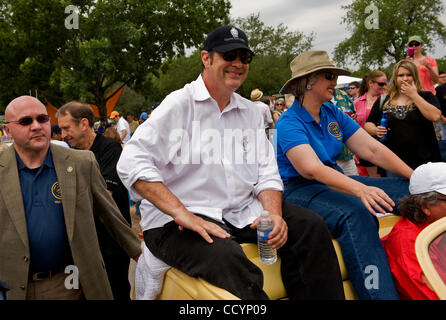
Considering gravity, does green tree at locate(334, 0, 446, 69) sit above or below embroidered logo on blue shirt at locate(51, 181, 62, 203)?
above

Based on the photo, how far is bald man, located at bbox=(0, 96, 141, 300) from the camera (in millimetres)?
2330

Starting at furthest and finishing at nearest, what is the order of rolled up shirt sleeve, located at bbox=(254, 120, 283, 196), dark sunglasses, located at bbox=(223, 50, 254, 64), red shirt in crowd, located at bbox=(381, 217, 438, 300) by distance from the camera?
rolled up shirt sleeve, located at bbox=(254, 120, 283, 196) < dark sunglasses, located at bbox=(223, 50, 254, 64) < red shirt in crowd, located at bbox=(381, 217, 438, 300)

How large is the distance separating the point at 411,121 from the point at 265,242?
109 inches

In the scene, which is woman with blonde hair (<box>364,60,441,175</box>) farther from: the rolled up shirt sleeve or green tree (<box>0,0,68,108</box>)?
green tree (<box>0,0,68,108</box>)

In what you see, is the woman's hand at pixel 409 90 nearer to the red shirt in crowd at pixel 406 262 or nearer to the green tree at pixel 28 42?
the red shirt in crowd at pixel 406 262

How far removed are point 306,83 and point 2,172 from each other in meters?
2.38

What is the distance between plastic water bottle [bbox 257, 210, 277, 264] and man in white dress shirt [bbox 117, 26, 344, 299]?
45 millimetres

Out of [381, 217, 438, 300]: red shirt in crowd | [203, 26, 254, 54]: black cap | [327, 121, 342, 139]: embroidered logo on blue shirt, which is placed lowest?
[381, 217, 438, 300]: red shirt in crowd

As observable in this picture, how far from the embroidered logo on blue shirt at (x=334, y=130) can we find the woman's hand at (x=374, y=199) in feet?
2.77

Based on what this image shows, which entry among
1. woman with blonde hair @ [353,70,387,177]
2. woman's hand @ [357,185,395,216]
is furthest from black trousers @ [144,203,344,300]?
woman with blonde hair @ [353,70,387,177]

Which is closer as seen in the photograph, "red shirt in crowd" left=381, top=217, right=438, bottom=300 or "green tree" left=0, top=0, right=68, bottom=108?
"red shirt in crowd" left=381, top=217, right=438, bottom=300

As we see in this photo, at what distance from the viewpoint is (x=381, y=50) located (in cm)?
3956

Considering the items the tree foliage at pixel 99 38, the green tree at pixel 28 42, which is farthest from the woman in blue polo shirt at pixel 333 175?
the green tree at pixel 28 42

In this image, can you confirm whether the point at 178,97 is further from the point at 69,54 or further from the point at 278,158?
the point at 69,54
